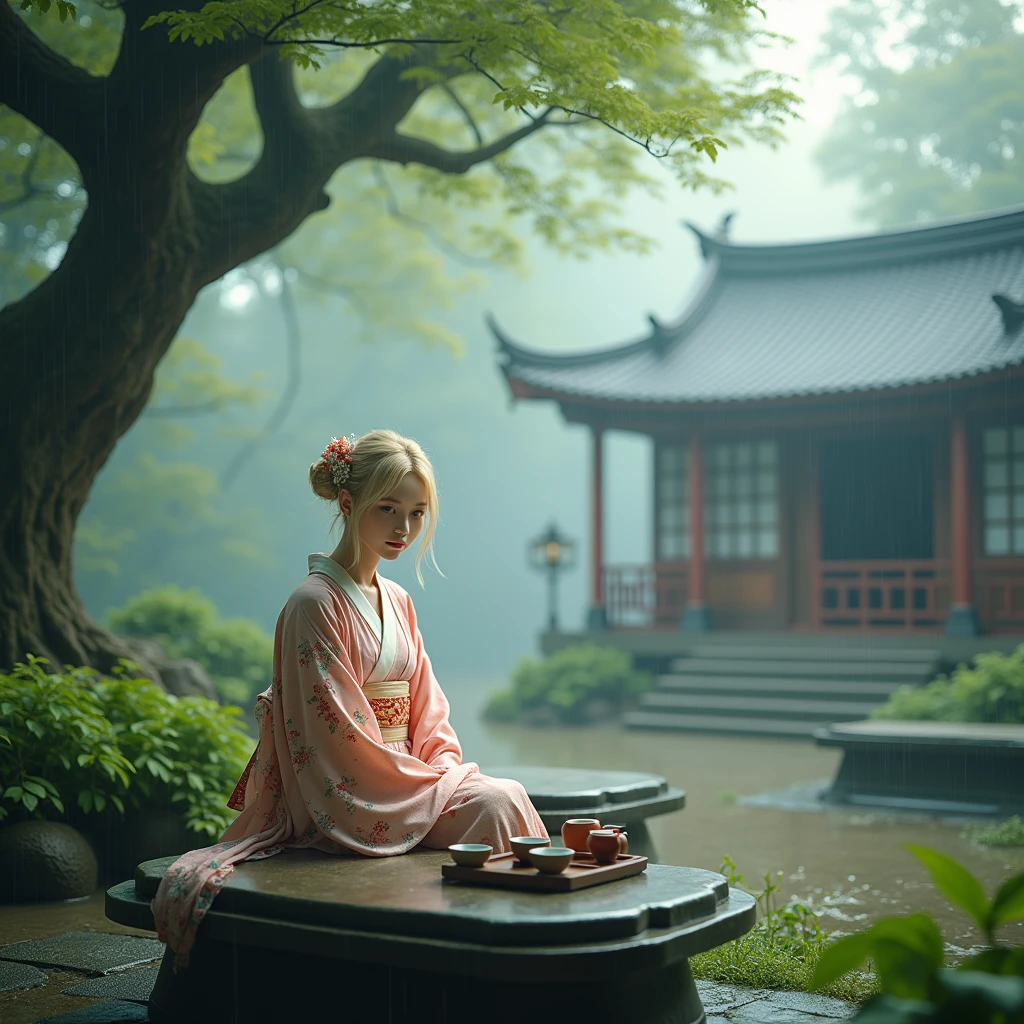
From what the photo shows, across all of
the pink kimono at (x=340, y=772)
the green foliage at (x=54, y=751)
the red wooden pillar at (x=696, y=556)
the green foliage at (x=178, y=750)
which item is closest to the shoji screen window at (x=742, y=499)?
the red wooden pillar at (x=696, y=556)

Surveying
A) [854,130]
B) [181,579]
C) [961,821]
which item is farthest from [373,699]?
Answer: [181,579]

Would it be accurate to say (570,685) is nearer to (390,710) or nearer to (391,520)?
(390,710)

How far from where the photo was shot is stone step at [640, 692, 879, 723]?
12.3 metres

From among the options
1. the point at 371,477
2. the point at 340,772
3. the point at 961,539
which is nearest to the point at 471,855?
the point at 340,772

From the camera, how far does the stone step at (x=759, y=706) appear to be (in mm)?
12305

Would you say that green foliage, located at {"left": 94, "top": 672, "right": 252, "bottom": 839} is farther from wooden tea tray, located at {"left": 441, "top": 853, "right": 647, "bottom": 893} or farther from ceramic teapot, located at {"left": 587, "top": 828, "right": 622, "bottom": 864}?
ceramic teapot, located at {"left": 587, "top": 828, "right": 622, "bottom": 864}

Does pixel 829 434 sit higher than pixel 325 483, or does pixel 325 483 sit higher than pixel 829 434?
pixel 829 434

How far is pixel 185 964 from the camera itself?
3084 mm

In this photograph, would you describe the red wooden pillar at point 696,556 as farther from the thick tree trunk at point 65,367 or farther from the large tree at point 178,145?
the thick tree trunk at point 65,367

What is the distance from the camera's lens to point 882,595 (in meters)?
14.6

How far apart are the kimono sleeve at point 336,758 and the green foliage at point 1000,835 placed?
Result: 4.51 m

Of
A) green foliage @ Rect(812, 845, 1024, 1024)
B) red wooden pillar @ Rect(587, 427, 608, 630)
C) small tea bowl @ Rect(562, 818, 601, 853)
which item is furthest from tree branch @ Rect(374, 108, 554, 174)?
red wooden pillar @ Rect(587, 427, 608, 630)

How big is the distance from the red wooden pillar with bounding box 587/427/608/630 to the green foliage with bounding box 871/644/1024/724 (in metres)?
5.91

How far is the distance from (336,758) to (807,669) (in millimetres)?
10811
